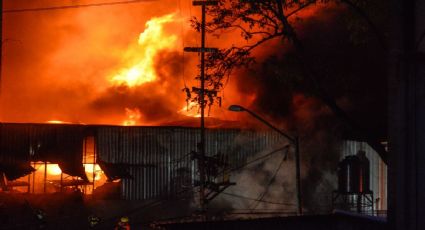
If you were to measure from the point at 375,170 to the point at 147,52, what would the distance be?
20.9 m

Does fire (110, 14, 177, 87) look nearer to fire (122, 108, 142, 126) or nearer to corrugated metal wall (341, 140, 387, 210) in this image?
fire (122, 108, 142, 126)

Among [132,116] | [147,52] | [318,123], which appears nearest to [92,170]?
[132,116]

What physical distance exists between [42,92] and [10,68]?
116 inches

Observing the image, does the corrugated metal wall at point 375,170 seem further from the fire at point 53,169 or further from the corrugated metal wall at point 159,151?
the fire at point 53,169

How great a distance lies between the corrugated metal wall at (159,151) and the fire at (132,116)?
8880mm

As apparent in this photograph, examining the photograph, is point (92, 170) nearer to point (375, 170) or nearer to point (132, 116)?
point (132, 116)

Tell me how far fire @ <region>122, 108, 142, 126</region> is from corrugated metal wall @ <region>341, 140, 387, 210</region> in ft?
51.5

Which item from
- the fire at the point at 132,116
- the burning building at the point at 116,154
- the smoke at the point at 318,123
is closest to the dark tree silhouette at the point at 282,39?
the smoke at the point at 318,123

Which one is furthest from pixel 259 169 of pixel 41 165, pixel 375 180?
pixel 41 165

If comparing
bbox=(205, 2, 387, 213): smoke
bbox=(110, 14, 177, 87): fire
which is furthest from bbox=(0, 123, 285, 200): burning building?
bbox=(110, 14, 177, 87): fire

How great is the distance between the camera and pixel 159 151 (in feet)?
103

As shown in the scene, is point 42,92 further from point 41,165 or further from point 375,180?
point 375,180

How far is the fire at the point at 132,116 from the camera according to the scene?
39.9 meters

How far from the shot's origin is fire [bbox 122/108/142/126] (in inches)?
1572
